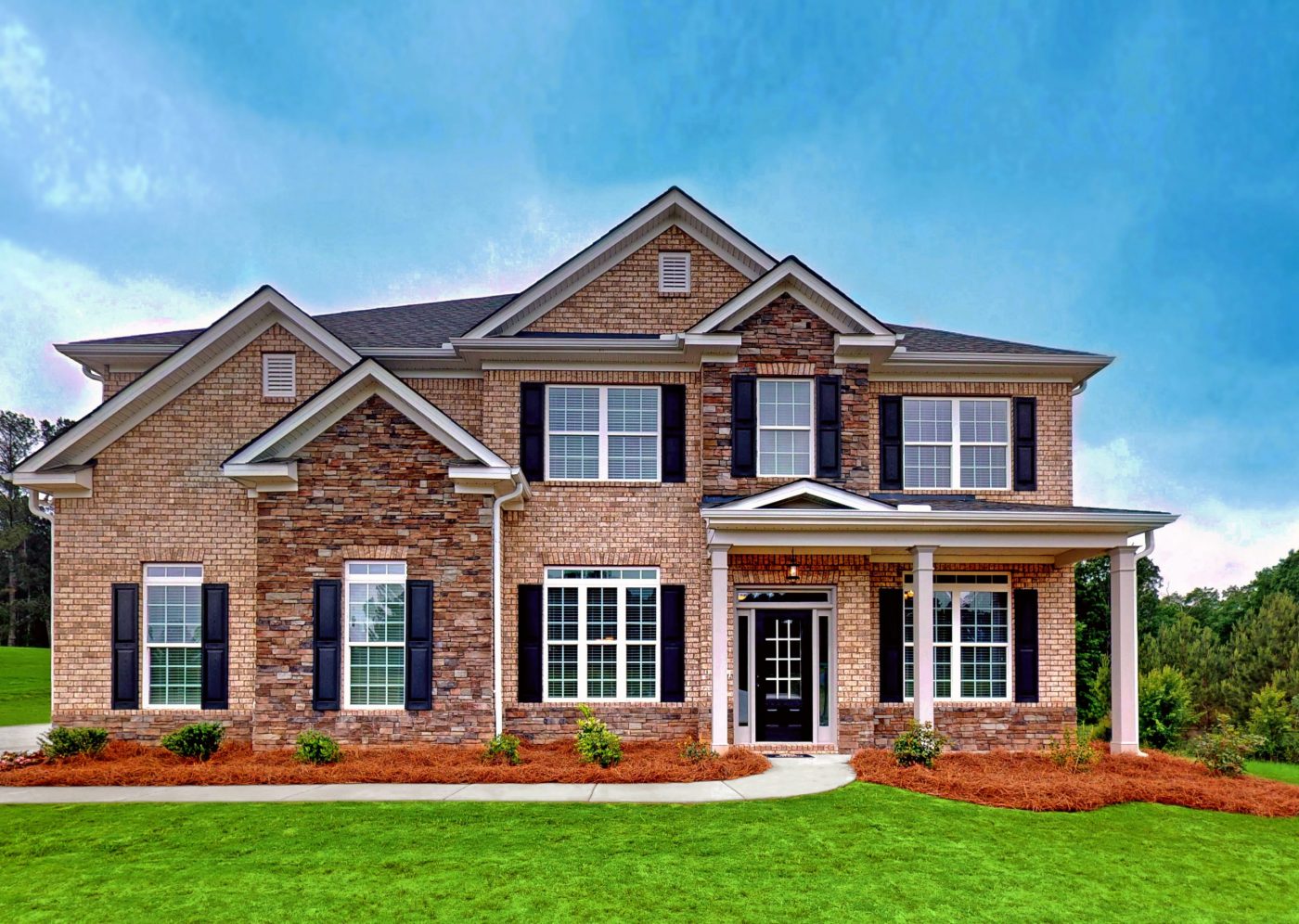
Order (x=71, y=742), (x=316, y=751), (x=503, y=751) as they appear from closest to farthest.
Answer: (x=316, y=751) → (x=503, y=751) → (x=71, y=742)

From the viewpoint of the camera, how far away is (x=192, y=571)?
13203 mm

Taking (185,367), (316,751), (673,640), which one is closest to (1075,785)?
(673,640)

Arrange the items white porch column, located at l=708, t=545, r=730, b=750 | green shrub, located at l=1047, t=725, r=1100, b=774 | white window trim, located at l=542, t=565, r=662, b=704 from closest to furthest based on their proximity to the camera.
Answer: green shrub, located at l=1047, t=725, r=1100, b=774, white porch column, located at l=708, t=545, r=730, b=750, white window trim, located at l=542, t=565, r=662, b=704

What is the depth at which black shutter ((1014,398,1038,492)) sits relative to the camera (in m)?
14.2

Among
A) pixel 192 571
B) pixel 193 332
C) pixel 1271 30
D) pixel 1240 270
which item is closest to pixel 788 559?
pixel 192 571

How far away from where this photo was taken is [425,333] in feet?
49.4

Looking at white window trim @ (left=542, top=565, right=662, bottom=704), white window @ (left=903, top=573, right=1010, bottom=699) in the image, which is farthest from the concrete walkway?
white window @ (left=903, top=573, right=1010, bottom=699)

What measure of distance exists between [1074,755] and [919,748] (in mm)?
2236

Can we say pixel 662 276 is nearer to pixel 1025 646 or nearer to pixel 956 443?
pixel 956 443

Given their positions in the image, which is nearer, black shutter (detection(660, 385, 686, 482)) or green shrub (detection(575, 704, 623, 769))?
green shrub (detection(575, 704, 623, 769))

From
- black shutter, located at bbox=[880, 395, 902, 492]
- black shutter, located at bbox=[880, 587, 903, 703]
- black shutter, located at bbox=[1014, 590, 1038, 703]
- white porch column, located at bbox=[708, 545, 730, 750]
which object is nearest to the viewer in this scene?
white porch column, located at bbox=[708, 545, 730, 750]

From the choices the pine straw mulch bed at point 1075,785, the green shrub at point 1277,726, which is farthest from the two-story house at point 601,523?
the green shrub at point 1277,726

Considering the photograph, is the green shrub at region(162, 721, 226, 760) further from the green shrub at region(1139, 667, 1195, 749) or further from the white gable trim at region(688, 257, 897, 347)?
the green shrub at region(1139, 667, 1195, 749)

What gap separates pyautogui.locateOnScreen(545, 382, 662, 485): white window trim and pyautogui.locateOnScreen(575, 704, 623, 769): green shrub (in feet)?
12.6
